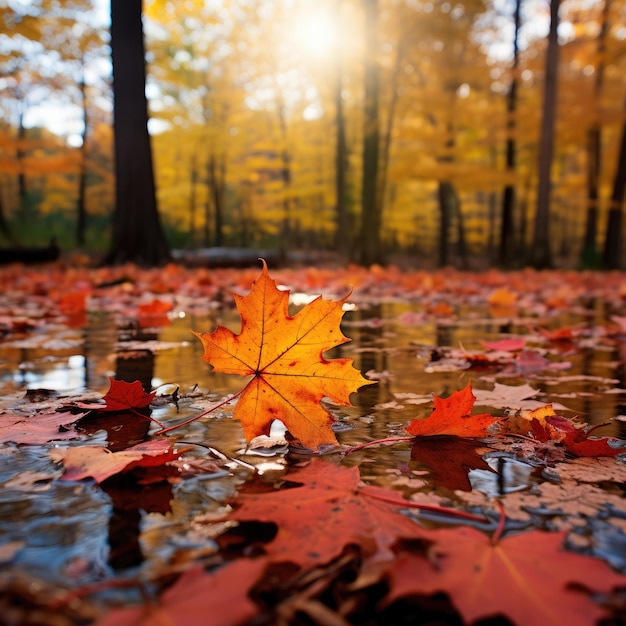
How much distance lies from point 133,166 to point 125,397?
831cm

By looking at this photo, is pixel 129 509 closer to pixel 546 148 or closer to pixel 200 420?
pixel 200 420

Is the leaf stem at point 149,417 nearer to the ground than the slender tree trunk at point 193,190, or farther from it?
nearer to the ground

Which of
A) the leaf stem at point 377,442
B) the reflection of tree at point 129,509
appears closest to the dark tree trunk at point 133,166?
the leaf stem at point 377,442

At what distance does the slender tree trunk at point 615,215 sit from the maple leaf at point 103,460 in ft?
46.8

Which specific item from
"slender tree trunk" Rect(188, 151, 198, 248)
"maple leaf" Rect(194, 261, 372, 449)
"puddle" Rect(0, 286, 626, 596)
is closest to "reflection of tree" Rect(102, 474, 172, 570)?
"puddle" Rect(0, 286, 626, 596)

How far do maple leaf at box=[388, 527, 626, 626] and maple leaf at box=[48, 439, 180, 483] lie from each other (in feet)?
1.66

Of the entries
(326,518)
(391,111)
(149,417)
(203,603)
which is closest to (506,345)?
(149,417)

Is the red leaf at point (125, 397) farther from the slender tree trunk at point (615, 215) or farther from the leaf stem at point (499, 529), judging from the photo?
the slender tree trunk at point (615, 215)

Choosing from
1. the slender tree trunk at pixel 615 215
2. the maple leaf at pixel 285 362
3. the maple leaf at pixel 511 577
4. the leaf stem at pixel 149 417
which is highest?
the slender tree trunk at pixel 615 215

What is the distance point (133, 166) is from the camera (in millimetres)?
9039

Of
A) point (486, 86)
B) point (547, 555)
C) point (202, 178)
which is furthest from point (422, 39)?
point (202, 178)

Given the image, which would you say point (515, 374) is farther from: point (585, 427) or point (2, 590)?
point (2, 590)

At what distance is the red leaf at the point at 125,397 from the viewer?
144 centimetres

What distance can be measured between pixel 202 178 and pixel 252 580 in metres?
30.4
